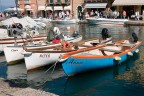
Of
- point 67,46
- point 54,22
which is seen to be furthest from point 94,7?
point 67,46

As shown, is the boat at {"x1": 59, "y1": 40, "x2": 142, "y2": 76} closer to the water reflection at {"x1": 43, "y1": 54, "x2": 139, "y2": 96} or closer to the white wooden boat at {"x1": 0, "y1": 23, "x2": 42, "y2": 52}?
the water reflection at {"x1": 43, "y1": 54, "x2": 139, "y2": 96}

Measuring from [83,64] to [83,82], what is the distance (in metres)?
0.94

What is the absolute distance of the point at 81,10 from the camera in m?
58.0

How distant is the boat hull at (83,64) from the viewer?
13.9 m

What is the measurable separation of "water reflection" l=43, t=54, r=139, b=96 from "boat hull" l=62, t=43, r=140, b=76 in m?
0.35

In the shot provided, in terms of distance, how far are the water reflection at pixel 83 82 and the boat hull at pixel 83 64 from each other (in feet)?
1.14

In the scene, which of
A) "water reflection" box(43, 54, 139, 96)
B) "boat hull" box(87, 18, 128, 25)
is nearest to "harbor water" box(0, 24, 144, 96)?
"water reflection" box(43, 54, 139, 96)

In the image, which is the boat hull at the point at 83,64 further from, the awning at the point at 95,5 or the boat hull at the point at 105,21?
the awning at the point at 95,5

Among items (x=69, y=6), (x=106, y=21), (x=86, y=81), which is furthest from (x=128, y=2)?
(x=86, y=81)

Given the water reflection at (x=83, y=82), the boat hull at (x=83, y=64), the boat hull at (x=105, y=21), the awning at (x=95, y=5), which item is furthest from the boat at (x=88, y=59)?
the awning at (x=95, y=5)

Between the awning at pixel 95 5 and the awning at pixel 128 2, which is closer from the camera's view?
the awning at pixel 128 2

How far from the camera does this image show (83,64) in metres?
14.4

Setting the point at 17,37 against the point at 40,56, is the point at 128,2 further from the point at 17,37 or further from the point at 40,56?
the point at 40,56

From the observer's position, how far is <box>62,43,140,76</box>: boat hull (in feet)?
45.6
